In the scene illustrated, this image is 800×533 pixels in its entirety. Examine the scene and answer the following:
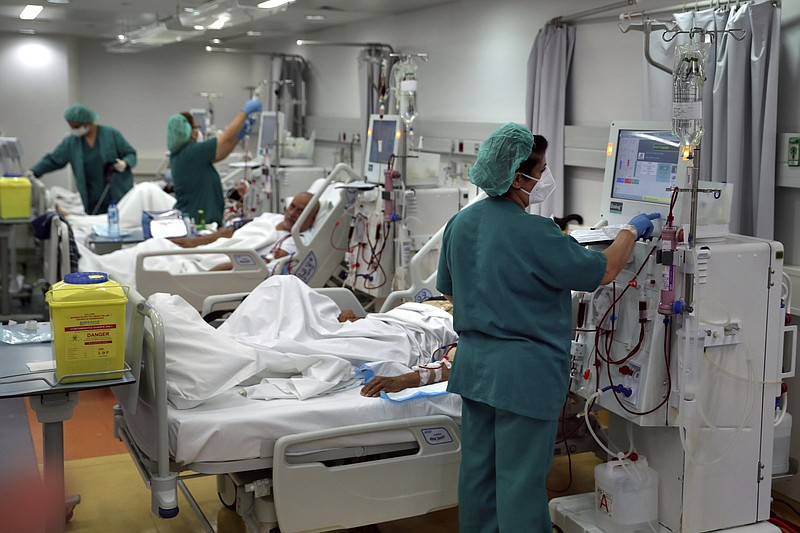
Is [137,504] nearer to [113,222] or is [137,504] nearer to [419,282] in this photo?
[419,282]

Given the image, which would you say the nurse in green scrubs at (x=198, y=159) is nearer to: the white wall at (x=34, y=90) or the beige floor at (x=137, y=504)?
the beige floor at (x=137, y=504)

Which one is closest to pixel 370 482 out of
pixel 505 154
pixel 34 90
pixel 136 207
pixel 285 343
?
pixel 285 343

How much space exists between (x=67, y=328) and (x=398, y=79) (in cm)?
314

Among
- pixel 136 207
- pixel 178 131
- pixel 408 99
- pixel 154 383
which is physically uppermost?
pixel 408 99

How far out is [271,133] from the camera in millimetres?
7750

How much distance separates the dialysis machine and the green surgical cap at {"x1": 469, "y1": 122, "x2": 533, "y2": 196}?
51cm

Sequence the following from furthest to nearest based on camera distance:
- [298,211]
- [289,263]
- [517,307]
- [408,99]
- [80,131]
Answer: [80,131] < [298,211] < [289,263] < [408,99] < [517,307]

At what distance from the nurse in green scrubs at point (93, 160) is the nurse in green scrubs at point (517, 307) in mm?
5751

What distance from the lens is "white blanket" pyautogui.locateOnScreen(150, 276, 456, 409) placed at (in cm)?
286

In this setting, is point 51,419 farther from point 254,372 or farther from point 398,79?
point 398,79

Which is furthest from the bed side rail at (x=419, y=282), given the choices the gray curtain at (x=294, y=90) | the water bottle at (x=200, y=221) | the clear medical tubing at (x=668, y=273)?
the gray curtain at (x=294, y=90)

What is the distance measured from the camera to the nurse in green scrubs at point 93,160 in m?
7.53

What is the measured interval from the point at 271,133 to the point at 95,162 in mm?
1617

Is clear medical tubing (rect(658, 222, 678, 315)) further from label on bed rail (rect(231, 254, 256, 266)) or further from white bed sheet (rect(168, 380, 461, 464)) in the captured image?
label on bed rail (rect(231, 254, 256, 266))
